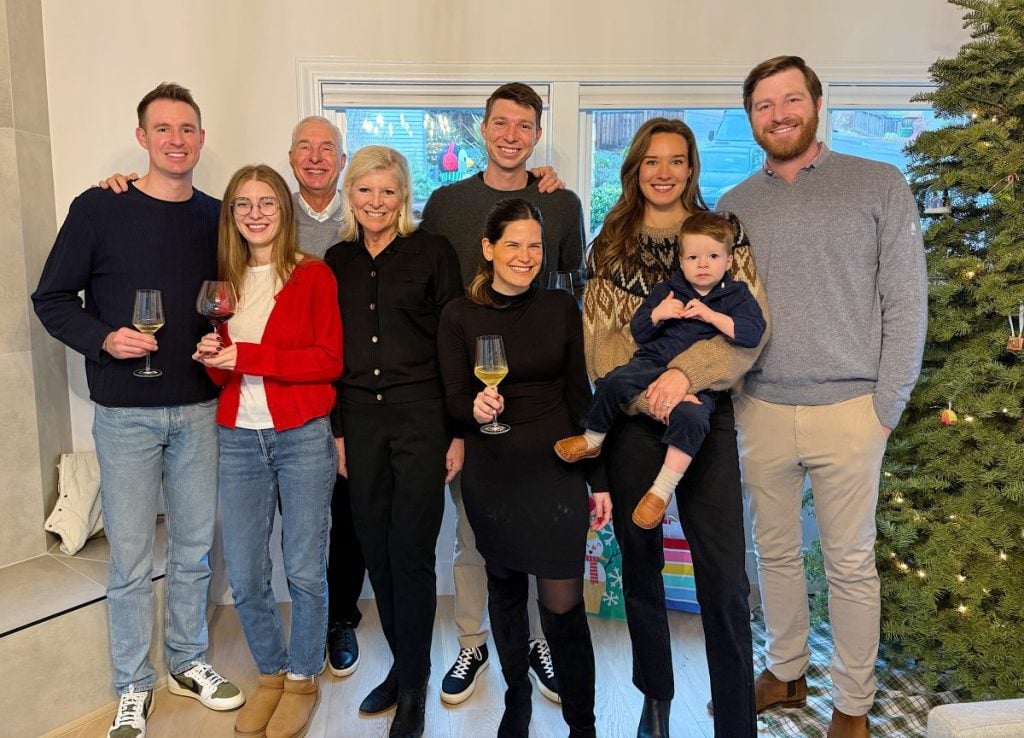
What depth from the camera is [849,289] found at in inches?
89.1

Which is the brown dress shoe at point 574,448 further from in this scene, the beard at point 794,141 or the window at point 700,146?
the window at point 700,146

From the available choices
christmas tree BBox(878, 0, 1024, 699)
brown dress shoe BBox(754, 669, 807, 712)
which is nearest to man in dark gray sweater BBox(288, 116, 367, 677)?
brown dress shoe BBox(754, 669, 807, 712)

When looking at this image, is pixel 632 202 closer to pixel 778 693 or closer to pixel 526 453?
pixel 526 453

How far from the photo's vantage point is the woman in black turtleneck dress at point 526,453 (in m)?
2.09

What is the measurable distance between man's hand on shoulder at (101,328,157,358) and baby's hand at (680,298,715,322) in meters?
1.52

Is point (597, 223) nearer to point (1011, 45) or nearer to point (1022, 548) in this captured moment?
point (1011, 45)

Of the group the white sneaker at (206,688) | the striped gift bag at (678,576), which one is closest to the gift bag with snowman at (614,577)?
the striped gift bag at (678,576)

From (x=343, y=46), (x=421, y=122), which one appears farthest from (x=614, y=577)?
(x=343, y=46)

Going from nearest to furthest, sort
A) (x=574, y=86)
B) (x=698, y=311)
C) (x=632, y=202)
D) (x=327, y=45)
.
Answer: (x=698, y=311) → (x=632, y=202) → (x=327, y=45) → (x=574, y=86)

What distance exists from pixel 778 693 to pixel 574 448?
4.08 ft

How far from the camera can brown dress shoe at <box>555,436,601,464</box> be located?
2074 millimetres

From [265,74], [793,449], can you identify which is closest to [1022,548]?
[793,449]

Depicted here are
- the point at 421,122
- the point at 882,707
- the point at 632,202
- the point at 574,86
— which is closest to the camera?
the point at 632,202

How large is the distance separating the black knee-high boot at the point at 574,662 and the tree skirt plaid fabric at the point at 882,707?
2.34 ft
